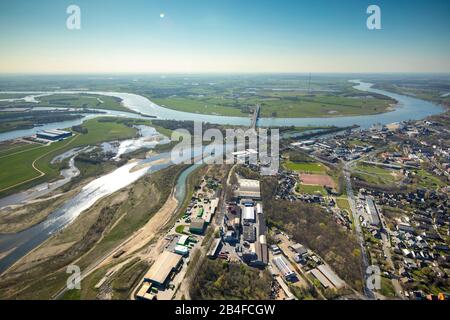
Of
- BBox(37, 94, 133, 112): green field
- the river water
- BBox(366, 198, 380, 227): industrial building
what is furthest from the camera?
BBox(37, 94, 133, 112): green field

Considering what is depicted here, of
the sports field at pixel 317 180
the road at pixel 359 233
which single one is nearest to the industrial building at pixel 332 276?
the road at pixel 359 233

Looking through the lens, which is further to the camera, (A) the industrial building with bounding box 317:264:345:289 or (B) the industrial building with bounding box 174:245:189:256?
(B) the industrial building with bounding box 174:245:189:256

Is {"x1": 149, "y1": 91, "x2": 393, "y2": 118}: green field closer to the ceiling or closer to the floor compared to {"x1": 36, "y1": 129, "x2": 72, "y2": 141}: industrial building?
closer to the ceiling

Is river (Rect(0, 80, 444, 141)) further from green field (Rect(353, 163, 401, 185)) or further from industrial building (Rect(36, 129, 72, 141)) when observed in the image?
green field (Rect(353, 163, 401, 185))

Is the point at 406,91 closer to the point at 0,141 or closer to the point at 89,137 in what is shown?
the point at 89,137

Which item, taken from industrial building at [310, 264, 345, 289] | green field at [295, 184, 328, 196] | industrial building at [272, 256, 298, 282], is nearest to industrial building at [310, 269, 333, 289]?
industrial building at [310, 264, 345, 289]

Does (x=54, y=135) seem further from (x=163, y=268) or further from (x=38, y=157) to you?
(x=163, y=268)

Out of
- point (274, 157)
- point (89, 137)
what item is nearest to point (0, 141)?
point (89, 137)
